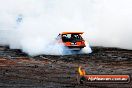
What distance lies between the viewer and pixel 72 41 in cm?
4106

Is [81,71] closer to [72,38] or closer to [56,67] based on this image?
[56,67]

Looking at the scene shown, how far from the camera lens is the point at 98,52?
40.7m

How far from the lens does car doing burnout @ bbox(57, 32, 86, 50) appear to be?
40.6 metres

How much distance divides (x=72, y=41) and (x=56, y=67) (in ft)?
30.1

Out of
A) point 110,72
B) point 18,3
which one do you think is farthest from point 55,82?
point 18,3

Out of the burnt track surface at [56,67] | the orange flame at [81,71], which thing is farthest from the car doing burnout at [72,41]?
the orange flame at [81,71]

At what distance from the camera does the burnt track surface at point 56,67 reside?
86.4ft

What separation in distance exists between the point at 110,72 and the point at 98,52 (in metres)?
11.0

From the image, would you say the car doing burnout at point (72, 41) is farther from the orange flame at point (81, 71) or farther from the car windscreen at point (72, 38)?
the orange flame at point (81, 71)

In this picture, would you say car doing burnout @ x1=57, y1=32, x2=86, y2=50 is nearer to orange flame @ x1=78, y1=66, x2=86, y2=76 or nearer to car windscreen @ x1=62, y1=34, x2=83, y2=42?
car windscreen @ x1=62, y1=34, x2=83, y2=42

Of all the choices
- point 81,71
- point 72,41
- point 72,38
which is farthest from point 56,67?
point 72,38

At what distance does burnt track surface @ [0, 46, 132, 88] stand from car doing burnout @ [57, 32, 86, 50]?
134 centimetres

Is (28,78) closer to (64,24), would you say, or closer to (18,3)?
(64,24)

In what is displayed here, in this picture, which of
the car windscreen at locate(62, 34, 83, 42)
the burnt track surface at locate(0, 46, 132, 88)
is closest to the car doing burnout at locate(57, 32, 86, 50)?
the car windscreen at locate(62, 34, 83, 42)
